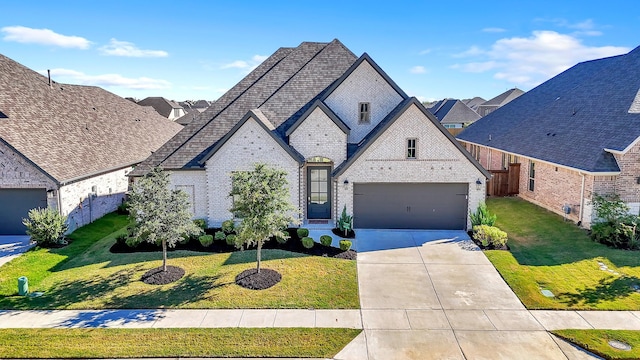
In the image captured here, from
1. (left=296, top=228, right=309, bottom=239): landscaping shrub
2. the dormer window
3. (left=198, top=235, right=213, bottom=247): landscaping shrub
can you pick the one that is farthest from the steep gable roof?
(left=198, top=235, right=213, bottom=247): landscaping shrub

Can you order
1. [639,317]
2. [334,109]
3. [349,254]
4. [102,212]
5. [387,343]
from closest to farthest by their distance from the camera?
[387,343] < [639,317] < [349,254] < [334,109] < [102,212]

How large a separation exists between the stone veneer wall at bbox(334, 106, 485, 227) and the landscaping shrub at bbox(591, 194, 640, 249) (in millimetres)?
4715

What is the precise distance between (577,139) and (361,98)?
1111cm

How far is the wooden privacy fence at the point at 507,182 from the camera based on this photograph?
2516 centimetres

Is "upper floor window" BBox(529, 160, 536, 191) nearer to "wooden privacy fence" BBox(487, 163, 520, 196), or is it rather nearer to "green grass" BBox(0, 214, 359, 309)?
"wooden privacy fence" BBox(487, 163, 520, 196)

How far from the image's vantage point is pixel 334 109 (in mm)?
20062

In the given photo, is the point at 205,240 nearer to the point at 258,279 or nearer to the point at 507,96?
the point at 258,279

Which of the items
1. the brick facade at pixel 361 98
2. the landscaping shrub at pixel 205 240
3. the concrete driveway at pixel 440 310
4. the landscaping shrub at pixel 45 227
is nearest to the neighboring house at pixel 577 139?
the concrete driveway at pixel 440 310

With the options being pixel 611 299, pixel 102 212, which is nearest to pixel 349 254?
pixel 611 299

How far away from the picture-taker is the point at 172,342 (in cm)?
973

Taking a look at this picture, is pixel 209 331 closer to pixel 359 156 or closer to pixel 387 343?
pixel 387 343

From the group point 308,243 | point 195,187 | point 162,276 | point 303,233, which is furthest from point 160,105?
point 162,276

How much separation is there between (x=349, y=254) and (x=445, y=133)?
23.1 feet

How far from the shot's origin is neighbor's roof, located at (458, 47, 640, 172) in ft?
60.0
